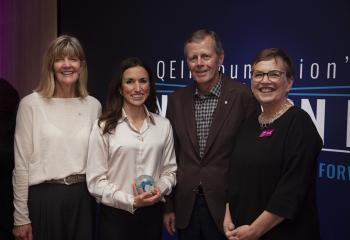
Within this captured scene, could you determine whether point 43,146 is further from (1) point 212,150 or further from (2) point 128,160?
(1) point 212,150

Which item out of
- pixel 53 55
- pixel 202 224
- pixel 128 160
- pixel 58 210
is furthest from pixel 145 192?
pixel 53 55

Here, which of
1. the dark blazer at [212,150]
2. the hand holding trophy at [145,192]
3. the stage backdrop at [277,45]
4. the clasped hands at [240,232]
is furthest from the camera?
the stage backdrop at [277,45]

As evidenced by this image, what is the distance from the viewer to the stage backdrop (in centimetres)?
293

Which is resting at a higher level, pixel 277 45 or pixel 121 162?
pixel 277 45

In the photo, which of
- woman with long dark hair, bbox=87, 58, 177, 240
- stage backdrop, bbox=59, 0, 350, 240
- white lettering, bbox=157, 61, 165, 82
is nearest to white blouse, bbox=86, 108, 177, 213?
woman with long dark hair, bbox=87, 58, 177, 240

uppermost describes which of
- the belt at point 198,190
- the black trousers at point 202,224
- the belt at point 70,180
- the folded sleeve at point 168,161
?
the folded sleeve at point 168,161

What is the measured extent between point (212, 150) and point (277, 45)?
4.24 feet

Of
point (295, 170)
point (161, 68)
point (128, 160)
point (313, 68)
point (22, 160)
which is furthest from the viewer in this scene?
point (161, 68)

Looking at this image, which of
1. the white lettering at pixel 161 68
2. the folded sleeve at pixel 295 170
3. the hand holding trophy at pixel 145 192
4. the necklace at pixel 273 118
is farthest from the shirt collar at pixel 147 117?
the white lettering at pixel 161 68

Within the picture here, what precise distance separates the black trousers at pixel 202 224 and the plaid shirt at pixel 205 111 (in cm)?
30

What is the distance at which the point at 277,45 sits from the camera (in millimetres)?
3213

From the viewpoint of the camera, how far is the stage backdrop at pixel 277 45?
2934mm

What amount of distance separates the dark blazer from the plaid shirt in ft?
0.10

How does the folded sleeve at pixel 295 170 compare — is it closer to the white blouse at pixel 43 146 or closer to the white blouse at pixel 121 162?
the white blouse at pixel 121 162
